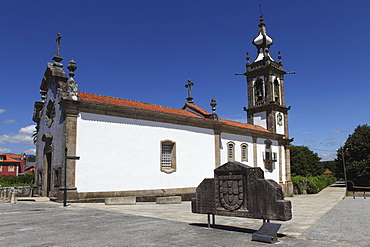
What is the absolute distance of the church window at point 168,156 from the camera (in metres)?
18.4

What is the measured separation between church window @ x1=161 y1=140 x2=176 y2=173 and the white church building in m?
0.06

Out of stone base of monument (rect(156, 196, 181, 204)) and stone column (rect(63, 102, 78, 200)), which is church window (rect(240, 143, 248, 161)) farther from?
stone column (rect(63, 102, 78, 200))

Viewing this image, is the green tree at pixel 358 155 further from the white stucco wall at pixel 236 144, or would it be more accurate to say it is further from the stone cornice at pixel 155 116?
the stone cornice at pixel 155 116

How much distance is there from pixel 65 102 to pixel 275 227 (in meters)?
11.9

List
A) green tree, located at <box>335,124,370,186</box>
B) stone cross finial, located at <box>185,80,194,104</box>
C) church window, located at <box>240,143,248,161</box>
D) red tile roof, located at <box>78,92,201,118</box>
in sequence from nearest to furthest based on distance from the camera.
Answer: red tile roof, located at <box>78,92,201,118</box>
church window, located at <box>240,143,248,161</box>
stone cross finial, located at <box>185,80,194,104</box>
green tree, located at <box>335,124,370,186</box>

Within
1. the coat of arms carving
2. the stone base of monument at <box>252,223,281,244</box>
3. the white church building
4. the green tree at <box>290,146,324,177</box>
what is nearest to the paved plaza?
the stone base of monument at <box>252,223,281,244</box>

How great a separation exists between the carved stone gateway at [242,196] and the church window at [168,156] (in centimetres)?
1073

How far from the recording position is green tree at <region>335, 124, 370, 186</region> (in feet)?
118

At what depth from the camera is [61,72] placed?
16734 mm

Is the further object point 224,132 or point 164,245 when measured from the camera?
point 224,132

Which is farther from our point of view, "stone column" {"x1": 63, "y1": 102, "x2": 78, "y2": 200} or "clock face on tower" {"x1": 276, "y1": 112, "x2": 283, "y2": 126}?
"clock face on tower" {"x1": 276, "y1": 112, "x2": 283, "y2": 126}

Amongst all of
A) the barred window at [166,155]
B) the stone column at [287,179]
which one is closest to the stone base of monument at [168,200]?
the barred window at [166,155]

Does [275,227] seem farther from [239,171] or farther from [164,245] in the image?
[164,245]

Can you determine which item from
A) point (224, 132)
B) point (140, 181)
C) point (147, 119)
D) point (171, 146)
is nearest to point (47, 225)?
point (140, 181)
